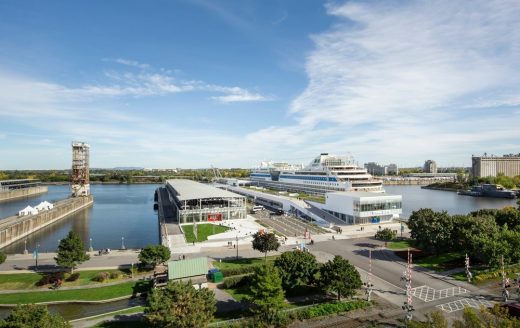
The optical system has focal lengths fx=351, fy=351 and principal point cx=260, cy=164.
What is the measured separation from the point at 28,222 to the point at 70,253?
4059cm

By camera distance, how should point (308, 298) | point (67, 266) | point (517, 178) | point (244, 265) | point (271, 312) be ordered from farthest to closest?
point (517, 178) → point (244, 265) → point (67, 266) → point (308, 298) → point (271, 312)

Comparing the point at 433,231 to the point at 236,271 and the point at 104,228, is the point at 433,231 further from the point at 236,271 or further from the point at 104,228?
the point at 104,228

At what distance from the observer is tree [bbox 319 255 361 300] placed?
93.1ft

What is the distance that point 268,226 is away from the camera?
62812mm

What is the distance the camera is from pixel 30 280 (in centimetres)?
3509

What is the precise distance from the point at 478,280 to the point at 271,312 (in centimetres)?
2097

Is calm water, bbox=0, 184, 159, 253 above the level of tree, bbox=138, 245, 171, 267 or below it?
below

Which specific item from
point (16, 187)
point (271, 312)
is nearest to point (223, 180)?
point (16, 187)

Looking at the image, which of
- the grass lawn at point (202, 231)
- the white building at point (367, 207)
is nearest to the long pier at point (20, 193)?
the grass lawn at point (202, 231)

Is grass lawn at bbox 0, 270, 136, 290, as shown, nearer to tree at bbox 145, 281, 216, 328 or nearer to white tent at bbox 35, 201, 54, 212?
tree at bbox 145, 281, 216, 328

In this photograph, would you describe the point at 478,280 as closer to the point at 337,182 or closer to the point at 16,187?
the point at 337,182

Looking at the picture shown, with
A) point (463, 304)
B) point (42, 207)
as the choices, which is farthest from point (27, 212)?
point (463, 304)

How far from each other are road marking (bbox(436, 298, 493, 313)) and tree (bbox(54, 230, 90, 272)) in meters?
34.2

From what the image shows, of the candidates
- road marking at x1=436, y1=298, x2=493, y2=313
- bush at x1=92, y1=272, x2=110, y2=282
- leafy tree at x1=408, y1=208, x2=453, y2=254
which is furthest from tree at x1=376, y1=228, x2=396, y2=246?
bush at x1=92, y1=272, x2=110, y2=282
